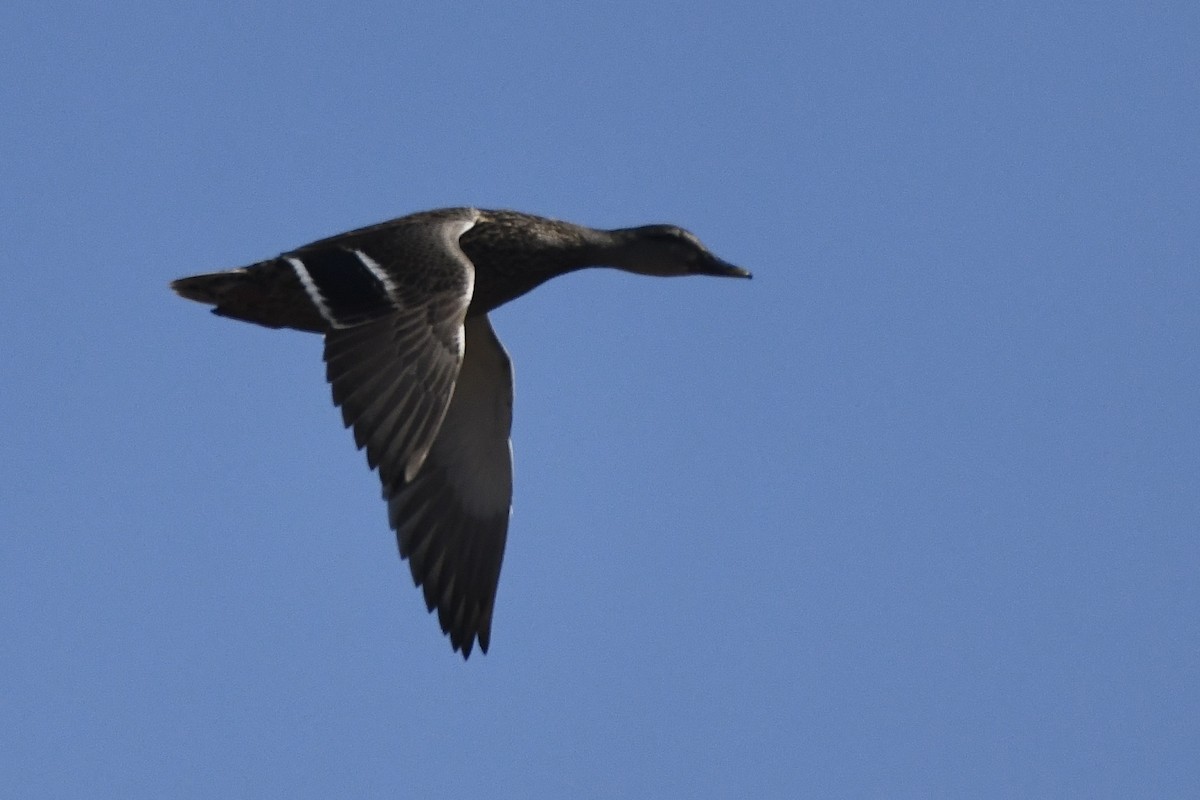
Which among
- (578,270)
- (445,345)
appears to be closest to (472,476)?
(578,270)

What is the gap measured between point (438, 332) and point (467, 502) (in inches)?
110

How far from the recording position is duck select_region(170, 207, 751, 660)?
1280 cm

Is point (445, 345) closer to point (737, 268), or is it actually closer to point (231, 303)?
point (231, 303)

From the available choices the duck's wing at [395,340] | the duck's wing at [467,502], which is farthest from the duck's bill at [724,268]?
the duck's wing at [395,340]

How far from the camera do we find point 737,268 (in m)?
16.1

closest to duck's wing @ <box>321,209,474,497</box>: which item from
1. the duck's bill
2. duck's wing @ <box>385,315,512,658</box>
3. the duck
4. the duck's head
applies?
the duck

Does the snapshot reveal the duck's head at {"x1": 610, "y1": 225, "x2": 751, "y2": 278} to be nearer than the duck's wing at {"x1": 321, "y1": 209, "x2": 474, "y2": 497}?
No

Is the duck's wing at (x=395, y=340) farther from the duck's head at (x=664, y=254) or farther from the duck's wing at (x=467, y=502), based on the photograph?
the duck's head at (x=664, y=254)

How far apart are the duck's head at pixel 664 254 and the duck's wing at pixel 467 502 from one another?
1123mm

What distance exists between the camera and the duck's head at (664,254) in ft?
52.0

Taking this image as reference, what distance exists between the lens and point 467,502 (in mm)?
15578

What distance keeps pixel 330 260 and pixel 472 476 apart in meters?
2.34

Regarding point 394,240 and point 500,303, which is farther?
point 500,303

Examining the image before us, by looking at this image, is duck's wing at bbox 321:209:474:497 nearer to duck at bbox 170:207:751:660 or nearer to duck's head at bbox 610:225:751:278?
duck at bbox 170:207:751:660
